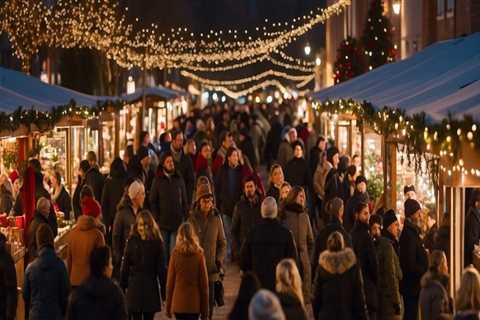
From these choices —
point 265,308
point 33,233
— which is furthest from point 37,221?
point 265,308

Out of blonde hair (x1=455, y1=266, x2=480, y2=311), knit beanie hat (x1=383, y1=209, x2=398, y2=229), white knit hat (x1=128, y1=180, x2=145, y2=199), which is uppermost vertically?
white knit hat (x1=128, y1=180, x2=145, y2=199)

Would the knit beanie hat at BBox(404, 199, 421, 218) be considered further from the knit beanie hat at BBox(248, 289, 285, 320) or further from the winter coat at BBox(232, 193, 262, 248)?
the knit beanie hat at BBox(248, 289, 285, 320)

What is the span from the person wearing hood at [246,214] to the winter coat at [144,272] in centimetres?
292

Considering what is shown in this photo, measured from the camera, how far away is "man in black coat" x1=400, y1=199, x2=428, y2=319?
14.9 meters

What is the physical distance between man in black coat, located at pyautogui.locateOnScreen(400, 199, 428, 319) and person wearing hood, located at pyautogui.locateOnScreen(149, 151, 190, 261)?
5.28 metres

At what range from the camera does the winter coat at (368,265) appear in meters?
14.4

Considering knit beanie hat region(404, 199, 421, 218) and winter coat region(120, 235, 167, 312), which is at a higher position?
knit beanie hat region(404, 199, 421, 218)

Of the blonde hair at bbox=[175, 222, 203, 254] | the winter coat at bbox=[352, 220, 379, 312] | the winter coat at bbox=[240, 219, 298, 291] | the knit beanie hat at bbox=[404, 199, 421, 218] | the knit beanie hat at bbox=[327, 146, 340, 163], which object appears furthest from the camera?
the knit beanie hat at bbox=[327, 146, 340, 163]

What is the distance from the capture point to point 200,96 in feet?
349

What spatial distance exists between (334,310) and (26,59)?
2449 cm

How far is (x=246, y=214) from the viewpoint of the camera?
17.7m

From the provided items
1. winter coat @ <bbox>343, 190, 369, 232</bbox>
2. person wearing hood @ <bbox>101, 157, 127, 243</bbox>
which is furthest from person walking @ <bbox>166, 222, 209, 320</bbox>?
person wearing hood @ <bbox>101, 157, 127, 243</bbox>

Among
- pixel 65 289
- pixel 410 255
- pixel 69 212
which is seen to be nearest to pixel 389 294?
pixel 410 255

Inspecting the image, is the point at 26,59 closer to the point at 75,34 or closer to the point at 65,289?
the point at 75,34
